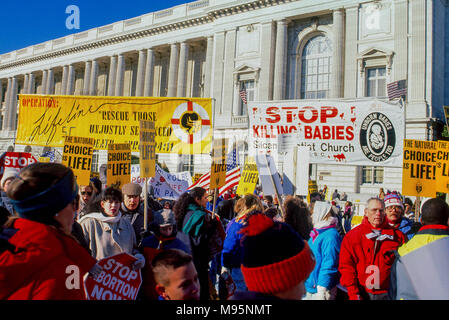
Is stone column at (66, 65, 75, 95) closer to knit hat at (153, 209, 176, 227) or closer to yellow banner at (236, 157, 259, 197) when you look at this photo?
yellow banner at (236, 157, 259, 197)

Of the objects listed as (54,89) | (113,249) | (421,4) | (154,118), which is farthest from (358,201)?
(54,89)

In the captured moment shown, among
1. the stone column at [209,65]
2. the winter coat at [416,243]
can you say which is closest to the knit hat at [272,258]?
the winter coat at [416,243]

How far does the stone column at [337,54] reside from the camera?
26750mm

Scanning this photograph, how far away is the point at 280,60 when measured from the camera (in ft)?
96.5

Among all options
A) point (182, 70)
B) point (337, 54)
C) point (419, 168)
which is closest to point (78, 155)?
point (419, 168)

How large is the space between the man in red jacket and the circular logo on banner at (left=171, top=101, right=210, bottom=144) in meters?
4.87

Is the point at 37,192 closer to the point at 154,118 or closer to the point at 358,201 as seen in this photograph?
the point at 154,118

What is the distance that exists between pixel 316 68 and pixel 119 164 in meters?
23.9

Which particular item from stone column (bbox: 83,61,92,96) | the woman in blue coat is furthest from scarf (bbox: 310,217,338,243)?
stone column (bbox: 83,61,92,96)

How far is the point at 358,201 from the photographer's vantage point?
2377cm

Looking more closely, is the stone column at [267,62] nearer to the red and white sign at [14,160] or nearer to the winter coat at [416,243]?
the red and white sign at [14,160]

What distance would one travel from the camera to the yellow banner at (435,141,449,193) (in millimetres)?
7812
